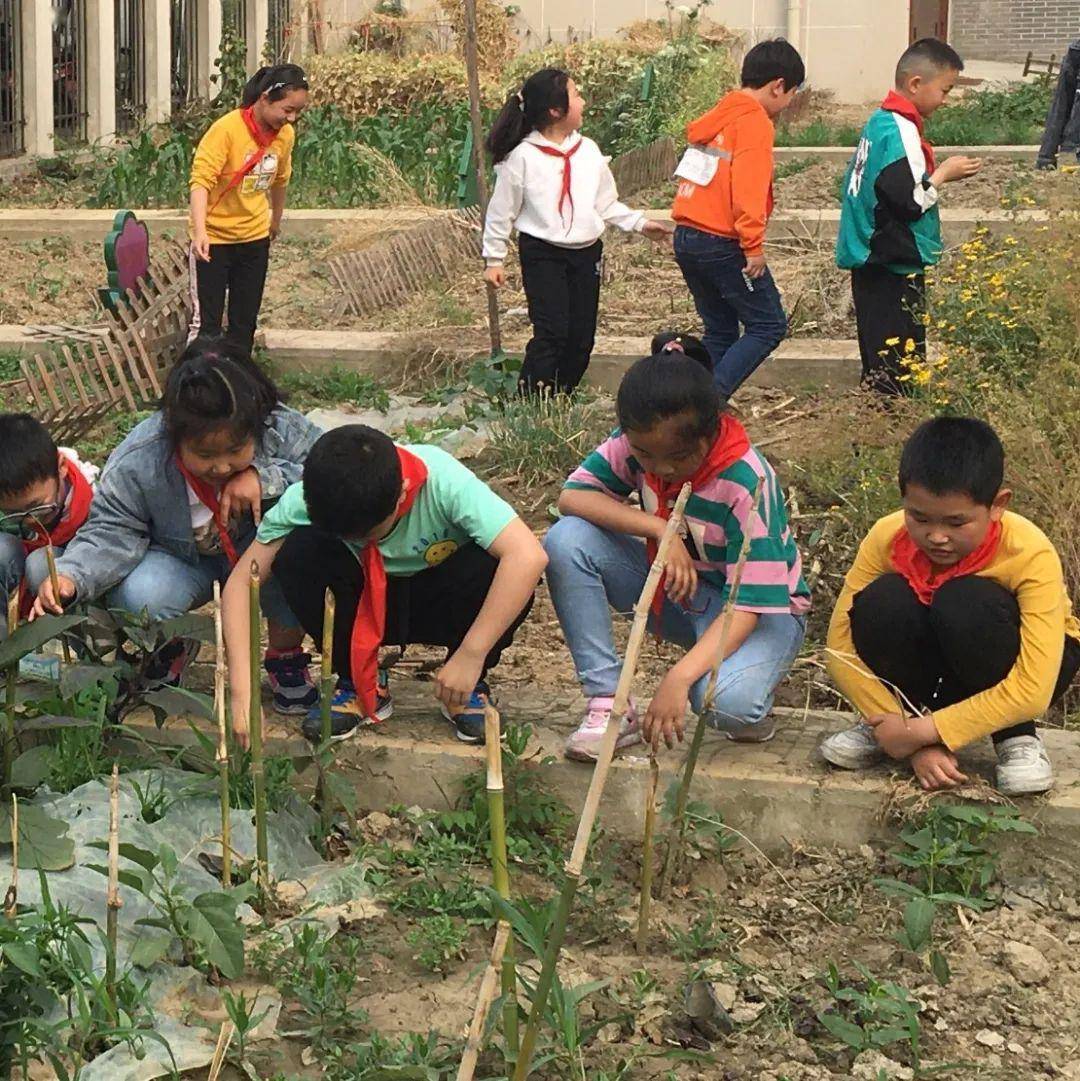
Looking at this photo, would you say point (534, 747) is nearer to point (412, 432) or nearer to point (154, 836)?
point (154, 836)

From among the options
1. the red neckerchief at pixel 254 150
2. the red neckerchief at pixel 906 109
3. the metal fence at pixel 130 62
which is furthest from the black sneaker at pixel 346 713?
the metal fence at pixel 130 62

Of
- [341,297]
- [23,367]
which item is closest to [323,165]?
[341,297]

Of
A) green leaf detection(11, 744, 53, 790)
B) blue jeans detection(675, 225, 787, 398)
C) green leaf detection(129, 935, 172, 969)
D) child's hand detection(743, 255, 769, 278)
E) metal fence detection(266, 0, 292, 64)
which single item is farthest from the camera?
metal fence detection(266, 0, 292, 64)

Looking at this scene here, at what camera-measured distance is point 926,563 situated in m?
3.36

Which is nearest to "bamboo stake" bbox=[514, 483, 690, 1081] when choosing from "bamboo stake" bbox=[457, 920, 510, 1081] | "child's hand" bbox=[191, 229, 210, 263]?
"bamboo stake" bbox=[457, 920, 510, 1081]

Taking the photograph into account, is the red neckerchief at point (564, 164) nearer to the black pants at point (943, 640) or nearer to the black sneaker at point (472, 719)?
the black sneaker at point (472, 719)

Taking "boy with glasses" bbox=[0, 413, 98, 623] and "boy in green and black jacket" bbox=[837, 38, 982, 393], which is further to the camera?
"boy in green and black jacket" bbox=[837, 38, 982, 393]

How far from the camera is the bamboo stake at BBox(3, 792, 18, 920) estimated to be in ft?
8.34

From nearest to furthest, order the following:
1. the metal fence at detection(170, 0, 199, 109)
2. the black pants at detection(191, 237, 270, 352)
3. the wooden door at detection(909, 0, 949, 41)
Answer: the black pants at detection(191, 237, 270, 352), the metal fence at detection(170, 0, 199, 109), the wooden door at detection(909, 0, 949, 41)

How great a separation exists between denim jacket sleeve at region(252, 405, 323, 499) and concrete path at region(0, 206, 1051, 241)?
21.6ft

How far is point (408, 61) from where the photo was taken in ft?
61.3

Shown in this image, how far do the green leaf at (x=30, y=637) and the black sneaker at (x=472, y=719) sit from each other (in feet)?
2.59

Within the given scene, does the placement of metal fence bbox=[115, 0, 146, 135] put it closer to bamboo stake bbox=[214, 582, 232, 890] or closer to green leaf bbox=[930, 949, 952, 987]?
bamboo stake bbox=[214, 582, 232, 890]

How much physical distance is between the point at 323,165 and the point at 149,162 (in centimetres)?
123
